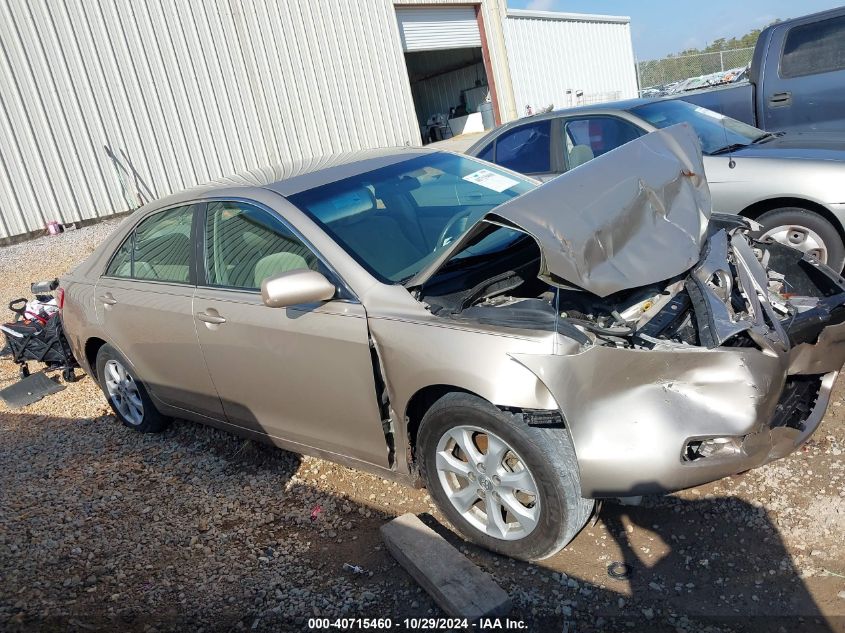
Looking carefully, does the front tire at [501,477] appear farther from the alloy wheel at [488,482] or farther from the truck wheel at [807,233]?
the truck wheel at [807,233]

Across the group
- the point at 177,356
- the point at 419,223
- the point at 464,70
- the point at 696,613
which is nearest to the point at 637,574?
the point at 696,613

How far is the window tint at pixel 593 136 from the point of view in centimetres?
609

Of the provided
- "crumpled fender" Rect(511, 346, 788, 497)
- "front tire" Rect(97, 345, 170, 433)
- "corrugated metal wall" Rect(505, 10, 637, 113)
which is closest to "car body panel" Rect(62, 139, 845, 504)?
"crumpled fender" Rect(511, 346, 788, 497)

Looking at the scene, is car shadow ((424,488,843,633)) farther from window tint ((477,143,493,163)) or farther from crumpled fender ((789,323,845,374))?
window tint ((477,143,493,163))

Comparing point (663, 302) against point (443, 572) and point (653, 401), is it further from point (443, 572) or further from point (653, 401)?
point (443, 572)

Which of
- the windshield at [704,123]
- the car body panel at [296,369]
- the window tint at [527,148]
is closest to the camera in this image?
the car body panel at [296,369]

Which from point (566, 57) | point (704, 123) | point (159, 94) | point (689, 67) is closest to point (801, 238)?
point (704, 123)

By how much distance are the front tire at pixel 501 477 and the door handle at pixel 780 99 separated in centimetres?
585

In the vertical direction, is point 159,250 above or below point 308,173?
below

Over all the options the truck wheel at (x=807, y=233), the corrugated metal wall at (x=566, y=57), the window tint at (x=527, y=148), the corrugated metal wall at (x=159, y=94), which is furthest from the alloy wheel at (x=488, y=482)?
the corrugated metal wall at (x=566, y=57)

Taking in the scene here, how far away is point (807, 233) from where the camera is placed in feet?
16.1

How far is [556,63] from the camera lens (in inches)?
958

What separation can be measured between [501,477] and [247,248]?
73.6 inches

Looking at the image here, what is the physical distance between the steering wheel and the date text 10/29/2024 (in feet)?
5.64
